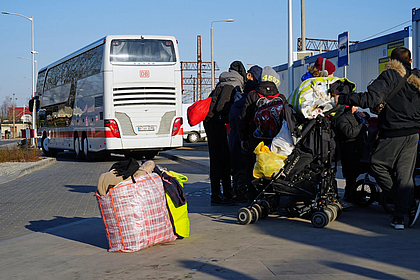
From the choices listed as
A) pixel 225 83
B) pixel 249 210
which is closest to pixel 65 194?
pixel 225 83

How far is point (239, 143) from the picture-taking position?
A: 26.0 ft

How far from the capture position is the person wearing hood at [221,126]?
308 inches

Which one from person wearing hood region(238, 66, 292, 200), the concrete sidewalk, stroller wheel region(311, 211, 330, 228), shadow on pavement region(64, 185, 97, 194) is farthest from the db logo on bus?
stroller wheel region(311, 211, 330, 228)

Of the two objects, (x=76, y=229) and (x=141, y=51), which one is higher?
(x=141, y=51)

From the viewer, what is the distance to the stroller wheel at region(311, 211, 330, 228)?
18.9 ft

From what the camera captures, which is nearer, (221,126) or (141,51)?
(221,126)

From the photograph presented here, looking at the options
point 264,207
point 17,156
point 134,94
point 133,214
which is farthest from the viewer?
point 17,156

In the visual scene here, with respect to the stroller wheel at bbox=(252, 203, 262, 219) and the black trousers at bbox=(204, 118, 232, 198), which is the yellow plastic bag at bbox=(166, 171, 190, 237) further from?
the black trousers at bbox=(204, 118, 232, 198)

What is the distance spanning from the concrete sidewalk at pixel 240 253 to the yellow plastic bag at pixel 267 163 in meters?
0.64

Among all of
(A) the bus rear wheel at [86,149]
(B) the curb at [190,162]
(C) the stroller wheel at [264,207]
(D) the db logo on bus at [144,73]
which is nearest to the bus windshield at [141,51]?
(D) the db logo on bus at [144,73]

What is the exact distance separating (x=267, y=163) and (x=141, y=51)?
12.9 metres

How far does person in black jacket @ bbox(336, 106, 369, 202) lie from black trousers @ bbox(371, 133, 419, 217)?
22.4 inches

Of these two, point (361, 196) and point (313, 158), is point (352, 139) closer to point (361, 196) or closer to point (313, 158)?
point (313, 158)

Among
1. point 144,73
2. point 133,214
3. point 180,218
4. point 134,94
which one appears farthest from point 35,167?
point 133,214
